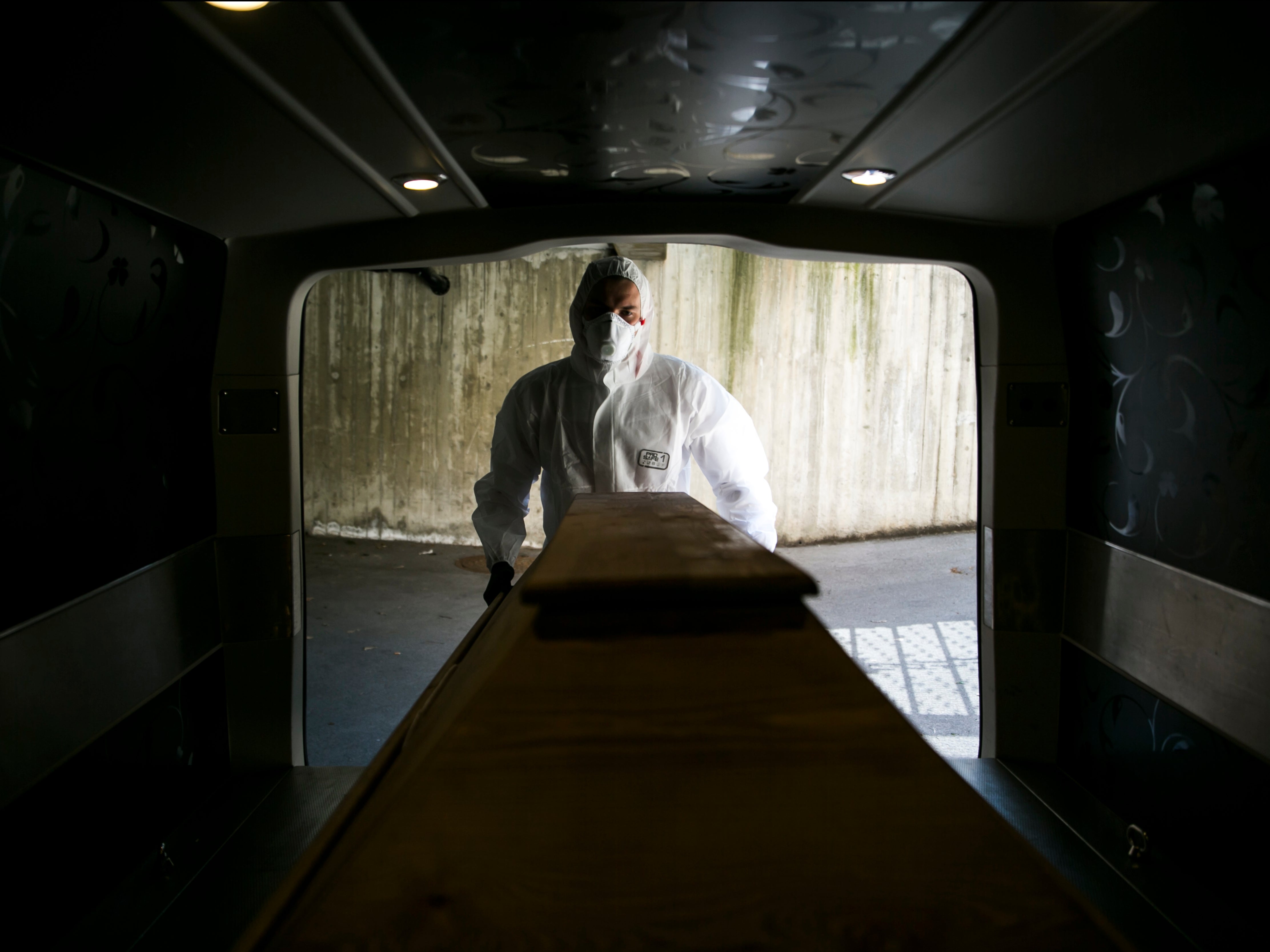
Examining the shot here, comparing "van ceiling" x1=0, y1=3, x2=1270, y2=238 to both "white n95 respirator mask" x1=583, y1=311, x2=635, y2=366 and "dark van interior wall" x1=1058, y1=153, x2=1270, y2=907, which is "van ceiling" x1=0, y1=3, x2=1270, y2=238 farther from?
"white n95 respirator mask" x1=583, y1=311, x2=635, y2=366

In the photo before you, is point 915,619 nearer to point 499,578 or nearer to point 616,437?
point 616,437

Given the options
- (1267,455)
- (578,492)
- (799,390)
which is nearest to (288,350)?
(578,492)

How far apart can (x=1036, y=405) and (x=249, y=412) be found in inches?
85.3

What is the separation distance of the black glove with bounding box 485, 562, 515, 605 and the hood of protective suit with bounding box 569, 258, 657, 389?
64 cm

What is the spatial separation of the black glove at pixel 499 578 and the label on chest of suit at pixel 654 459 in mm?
520

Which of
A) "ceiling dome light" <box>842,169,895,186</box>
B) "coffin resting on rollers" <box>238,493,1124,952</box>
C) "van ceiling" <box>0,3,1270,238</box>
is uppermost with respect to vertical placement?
"ceiling dome light" <box>842,169,895,186</box>

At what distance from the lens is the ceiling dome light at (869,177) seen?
5.48ft

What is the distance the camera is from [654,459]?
95.3 inches

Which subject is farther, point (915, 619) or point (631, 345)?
point (915, 619)

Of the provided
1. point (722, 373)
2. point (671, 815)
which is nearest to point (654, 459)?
point (671, 815)

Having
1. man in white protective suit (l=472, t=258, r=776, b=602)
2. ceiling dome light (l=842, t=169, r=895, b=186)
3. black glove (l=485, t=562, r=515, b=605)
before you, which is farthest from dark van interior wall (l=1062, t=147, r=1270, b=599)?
black glove (l=485, t=562, r=515, b=605)

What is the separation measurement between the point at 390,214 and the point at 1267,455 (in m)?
1.99

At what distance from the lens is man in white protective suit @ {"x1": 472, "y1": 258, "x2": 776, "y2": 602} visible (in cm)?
242

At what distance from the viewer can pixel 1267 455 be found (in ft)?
4.69
